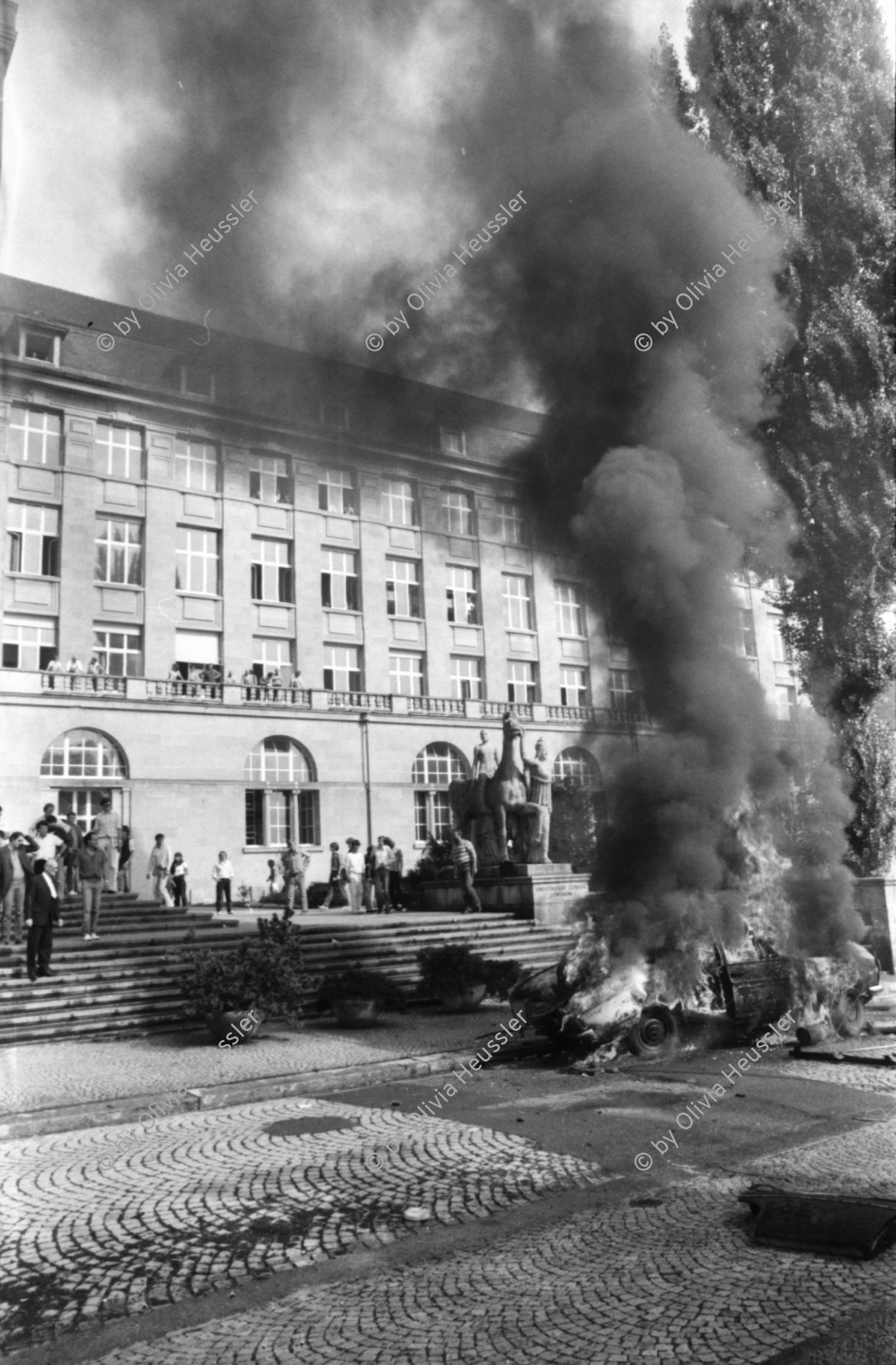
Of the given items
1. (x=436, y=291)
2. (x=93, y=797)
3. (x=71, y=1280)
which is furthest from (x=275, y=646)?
(x=71, y=1280)

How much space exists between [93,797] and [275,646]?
8413 millimetres

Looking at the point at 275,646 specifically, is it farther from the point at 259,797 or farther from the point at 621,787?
the point at 621,787

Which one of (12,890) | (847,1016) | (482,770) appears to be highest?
(482,770)

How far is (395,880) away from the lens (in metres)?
25.5

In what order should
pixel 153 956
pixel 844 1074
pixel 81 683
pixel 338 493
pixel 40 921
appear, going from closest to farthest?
pixel 844 1074 → pixel 40 921 → pixel 153 956 → pixel 338 493 → pixel 81 683

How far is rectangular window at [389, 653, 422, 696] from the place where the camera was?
38969mm

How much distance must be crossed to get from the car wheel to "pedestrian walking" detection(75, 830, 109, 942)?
11.2 m

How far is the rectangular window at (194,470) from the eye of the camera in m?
32.0

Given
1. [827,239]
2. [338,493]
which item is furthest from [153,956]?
[827,239]

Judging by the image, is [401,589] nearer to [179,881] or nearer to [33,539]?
[33,539]

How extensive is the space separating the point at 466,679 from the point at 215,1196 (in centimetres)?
3470

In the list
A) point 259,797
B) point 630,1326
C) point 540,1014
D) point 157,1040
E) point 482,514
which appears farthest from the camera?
point 259,797

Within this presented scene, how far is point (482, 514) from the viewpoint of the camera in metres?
16.8

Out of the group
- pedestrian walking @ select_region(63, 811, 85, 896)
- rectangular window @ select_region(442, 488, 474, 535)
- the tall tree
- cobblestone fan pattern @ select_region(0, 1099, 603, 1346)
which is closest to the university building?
rectangular window @ select_region(442, 488, 474, 535)
